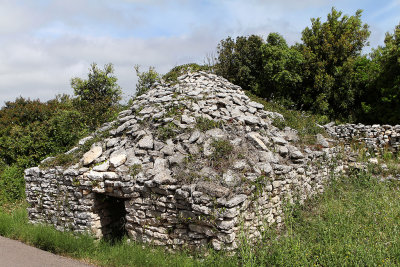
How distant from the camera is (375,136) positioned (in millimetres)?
12477

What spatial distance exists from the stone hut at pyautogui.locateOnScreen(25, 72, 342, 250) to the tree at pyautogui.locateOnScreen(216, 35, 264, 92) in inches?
231

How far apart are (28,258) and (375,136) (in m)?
13.1

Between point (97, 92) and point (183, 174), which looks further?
point (97, 92)

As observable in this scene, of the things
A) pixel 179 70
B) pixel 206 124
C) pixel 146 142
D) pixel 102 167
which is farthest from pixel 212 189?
pixel 179 70

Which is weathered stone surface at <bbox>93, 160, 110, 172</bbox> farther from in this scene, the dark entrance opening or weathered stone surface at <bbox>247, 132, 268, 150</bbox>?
weathered stone surface at <bbox>247, 132, 268, 150</bbox>

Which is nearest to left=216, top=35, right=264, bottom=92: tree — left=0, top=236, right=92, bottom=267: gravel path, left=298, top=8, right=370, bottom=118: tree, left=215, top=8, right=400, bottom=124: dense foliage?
left=215, top=8, right=400, bottom=124: dense foliage

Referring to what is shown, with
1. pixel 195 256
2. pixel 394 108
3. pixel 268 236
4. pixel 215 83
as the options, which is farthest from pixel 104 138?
pixel 394 108

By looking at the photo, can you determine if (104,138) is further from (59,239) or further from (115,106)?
(115,106)

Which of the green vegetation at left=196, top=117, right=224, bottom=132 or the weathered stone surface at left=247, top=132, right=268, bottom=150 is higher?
the green vegetation at left=196, top=117, right=224, bottom=132

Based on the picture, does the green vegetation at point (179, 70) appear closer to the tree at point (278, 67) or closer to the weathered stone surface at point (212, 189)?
the tree at point (278, 67)

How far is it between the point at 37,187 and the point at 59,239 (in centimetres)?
211

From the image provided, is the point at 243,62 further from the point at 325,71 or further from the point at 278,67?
the point at 325,71

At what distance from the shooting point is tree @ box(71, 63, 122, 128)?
13.1 metres

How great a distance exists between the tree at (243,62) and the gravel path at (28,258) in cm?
1121
